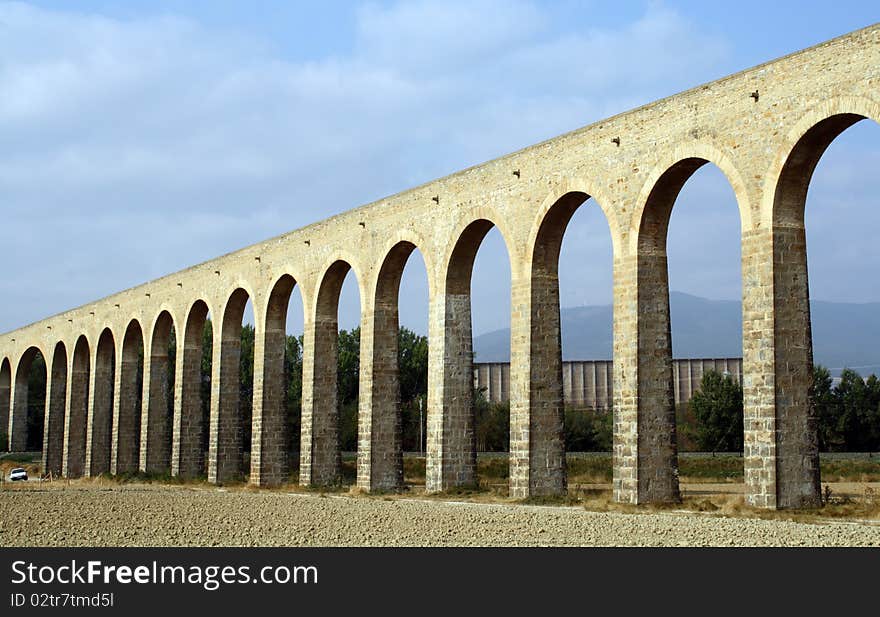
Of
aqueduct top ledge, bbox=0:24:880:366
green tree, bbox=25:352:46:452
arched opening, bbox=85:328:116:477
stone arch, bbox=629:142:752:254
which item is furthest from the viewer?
green tree, bbox=25:352:46:452

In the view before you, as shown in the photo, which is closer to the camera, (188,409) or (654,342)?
(654,342)

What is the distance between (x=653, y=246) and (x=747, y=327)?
8.93 feet

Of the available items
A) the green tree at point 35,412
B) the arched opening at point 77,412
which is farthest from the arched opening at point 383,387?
the green tree at point 35,412

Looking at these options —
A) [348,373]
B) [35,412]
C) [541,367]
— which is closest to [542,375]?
[541,367]

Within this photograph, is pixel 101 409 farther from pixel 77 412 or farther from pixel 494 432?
pixel 494 432

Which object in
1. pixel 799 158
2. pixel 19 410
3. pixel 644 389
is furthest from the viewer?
pixel 19 410

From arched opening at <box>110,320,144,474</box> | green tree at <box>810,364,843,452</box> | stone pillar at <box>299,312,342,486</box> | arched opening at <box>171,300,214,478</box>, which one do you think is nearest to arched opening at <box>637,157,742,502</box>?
stone pillar at <box>299,312,342,486</box>

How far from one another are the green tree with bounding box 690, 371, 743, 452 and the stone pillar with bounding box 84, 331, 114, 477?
74.6 ft

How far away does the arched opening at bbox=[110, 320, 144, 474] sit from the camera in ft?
122

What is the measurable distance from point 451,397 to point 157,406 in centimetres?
1631

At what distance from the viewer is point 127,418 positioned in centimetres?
3775

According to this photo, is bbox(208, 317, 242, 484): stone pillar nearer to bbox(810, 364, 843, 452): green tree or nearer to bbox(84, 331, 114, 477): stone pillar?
bbox(84, 331, 114, 477): stone pillar

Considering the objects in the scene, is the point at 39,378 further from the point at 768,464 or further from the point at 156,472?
the point at 768,464

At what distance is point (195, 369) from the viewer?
110 ft
